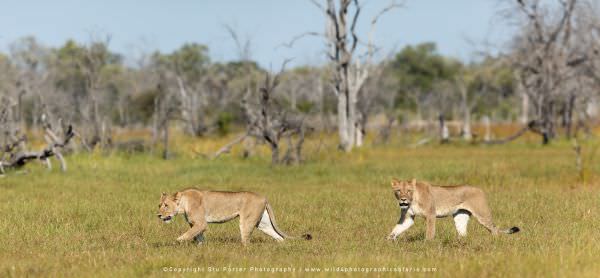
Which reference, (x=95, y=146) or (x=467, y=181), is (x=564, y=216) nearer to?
(x=467, y=181)

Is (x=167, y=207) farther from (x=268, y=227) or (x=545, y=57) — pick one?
(x=545, y=57)

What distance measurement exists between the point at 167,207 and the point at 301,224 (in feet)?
11.8

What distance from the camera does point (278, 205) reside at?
15.4 meters

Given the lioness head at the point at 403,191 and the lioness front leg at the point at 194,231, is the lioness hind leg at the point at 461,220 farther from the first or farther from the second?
the lioness front leg at the point at 194,231

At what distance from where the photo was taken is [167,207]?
381 inches

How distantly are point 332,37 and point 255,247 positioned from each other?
95.7ft

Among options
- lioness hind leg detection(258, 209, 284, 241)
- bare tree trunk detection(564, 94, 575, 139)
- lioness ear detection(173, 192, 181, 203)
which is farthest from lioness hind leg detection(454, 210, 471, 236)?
bare tree trunk detection(564, 94, 575, 139)

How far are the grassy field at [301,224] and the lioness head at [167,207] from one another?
43 centimetres

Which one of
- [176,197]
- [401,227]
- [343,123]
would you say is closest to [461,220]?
[401,227]

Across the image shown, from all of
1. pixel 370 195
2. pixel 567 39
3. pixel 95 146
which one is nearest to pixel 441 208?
pixel 370 195

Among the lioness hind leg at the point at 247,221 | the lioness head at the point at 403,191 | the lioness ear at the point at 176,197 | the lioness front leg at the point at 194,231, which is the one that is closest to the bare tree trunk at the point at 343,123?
the lioness head at the point at 403,191

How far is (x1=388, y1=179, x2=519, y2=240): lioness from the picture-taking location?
1016 centimetres

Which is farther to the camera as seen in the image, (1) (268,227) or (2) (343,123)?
(2) (343,123)

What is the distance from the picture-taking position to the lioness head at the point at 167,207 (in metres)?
9.63
